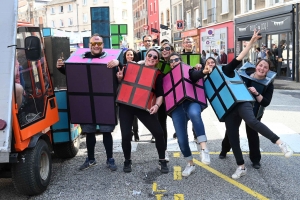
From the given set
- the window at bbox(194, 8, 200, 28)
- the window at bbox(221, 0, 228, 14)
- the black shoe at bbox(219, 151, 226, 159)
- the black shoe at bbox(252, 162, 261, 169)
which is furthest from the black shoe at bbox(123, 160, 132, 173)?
the window at bbox(194, 8, 200, 28)

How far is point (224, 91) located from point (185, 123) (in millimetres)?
670

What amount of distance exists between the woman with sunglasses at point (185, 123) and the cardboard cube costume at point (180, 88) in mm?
85

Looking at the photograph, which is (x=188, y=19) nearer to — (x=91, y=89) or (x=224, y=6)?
(x=224, y=6)

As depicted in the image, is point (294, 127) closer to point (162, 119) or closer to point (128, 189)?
point (162, 119)

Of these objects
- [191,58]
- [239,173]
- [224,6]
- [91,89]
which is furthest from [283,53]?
[91,89]

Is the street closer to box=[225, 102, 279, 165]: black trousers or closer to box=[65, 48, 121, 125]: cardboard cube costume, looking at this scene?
box=[225, 102, 279, 165]: black trousers

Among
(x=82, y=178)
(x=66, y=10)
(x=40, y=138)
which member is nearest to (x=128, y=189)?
(x=82, y=178)

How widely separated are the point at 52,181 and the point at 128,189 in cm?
Answer: 108

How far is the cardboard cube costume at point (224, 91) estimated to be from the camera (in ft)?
16.1

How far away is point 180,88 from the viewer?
498 cm

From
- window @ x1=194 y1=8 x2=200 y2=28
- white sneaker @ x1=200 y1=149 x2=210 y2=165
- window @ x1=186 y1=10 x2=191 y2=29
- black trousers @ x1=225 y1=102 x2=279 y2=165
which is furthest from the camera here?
window @ x1=186 y1=10 x2=191 y2=29

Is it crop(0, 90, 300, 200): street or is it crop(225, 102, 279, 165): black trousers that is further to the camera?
crop(225, 102, 279, 165): black trousers

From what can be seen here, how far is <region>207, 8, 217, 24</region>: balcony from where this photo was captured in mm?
28703

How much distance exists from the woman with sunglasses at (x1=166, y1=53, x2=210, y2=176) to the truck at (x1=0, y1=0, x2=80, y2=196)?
1656 mm
